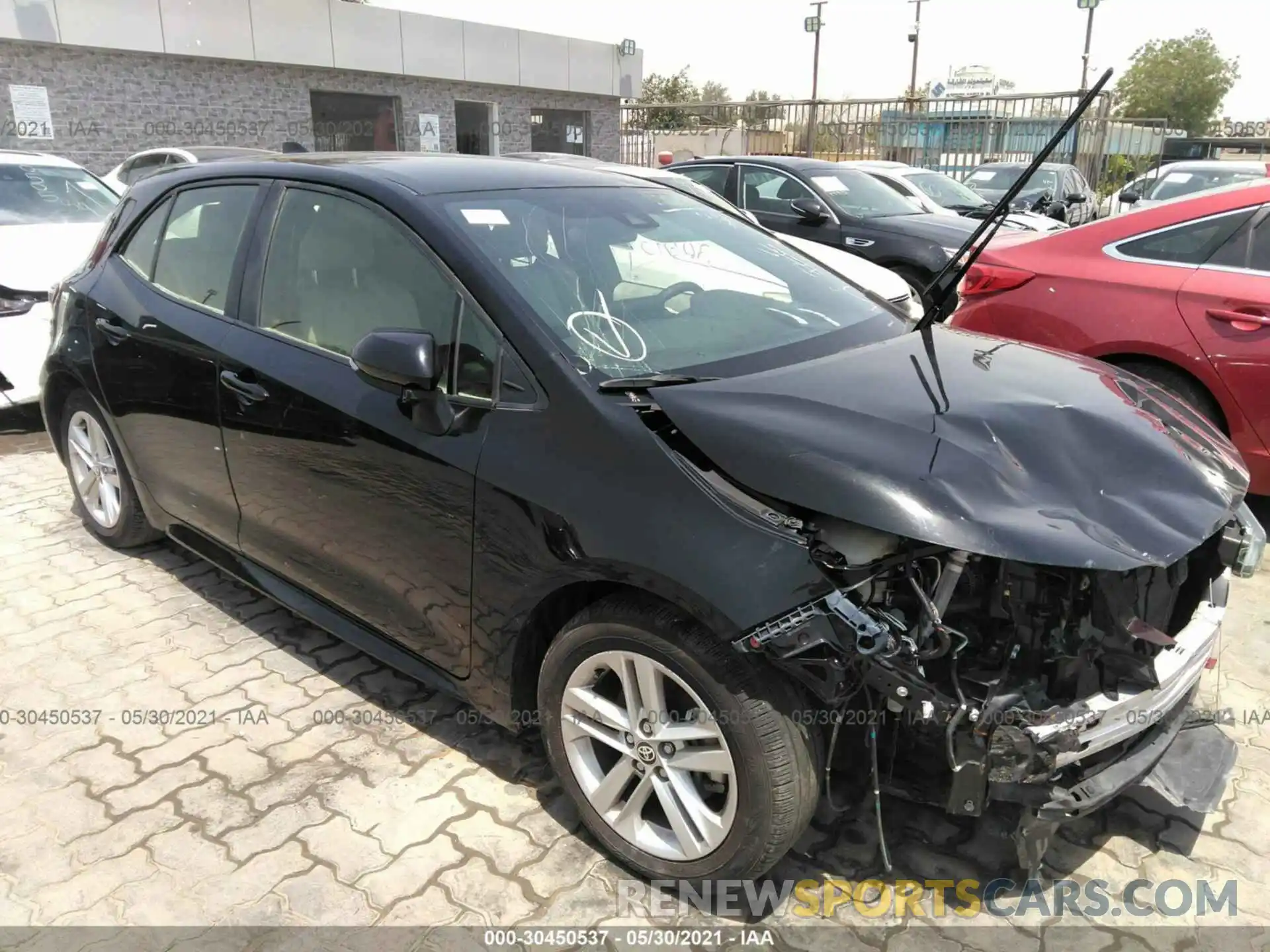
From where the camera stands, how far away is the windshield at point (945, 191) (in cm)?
1109

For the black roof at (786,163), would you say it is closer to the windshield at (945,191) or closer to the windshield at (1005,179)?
the windshield at (945,191)

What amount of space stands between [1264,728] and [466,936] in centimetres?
264

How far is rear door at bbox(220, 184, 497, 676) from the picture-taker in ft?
8.38

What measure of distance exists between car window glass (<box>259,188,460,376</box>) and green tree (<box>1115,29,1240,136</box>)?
207ft

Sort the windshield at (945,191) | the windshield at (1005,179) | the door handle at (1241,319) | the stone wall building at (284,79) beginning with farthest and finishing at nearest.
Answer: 1. the stone wall building at (284,79)
2. the windshield at (1005,179)
3. the windshield at (945,191)
4. the door handle at (1241,319)

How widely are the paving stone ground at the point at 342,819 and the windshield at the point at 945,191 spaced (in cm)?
849

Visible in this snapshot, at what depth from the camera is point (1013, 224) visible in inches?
397

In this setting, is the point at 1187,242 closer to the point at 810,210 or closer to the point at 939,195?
the point at 810,210

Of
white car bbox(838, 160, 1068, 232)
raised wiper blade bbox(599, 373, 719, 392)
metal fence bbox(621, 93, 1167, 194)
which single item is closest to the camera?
raised wiper blade bbox(599, 373, 719, 392)

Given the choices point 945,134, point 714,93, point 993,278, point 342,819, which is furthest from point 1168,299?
point 714,93

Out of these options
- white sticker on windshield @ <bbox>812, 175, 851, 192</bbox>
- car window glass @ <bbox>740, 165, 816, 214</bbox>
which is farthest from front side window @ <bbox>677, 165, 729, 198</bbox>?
white sticker on windshield @ <bbox>812, 175, 851, 192</bbox>

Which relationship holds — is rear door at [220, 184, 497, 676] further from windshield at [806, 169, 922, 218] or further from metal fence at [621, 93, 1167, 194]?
metal fence at [621, 93, 1167, 194]

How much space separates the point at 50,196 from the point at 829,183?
22.4ft

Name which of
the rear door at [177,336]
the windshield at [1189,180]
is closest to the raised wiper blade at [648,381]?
the rear door at [177,336]
